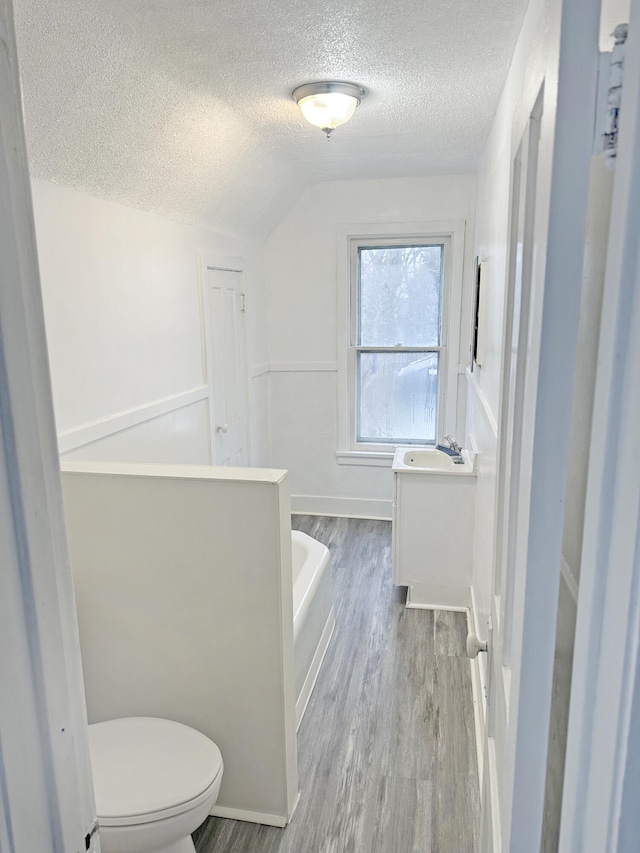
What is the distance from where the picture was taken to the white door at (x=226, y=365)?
342 cm

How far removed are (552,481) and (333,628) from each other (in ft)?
8.36

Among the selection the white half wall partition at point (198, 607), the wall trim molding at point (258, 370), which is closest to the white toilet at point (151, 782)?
the white half wall partition at point (198, 607)

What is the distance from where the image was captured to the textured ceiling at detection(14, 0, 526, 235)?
1620 mm

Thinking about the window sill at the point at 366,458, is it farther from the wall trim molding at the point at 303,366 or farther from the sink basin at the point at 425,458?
the sink basin at the point at 425,458

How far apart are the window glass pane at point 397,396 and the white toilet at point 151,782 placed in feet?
9.74

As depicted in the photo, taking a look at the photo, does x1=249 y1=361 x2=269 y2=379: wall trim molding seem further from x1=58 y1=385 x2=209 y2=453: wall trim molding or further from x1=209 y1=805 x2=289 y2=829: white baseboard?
x1=209 y1=805 x2=289 y2=829: white baseboard

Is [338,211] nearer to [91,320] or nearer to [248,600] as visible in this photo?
[91,320]

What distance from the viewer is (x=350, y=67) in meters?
2.07

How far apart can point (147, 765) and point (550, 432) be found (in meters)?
1.53

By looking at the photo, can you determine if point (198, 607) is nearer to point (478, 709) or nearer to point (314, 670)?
point (314, 670)

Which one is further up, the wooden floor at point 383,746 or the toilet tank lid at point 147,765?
the toilet tank lid at point 147,765

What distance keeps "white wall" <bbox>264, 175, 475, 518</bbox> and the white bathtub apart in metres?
1.48

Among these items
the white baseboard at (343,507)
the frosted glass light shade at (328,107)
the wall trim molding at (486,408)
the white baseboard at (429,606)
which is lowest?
the white baseboard at (429,606)

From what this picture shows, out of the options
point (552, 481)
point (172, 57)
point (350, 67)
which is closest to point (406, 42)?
point (350, 67)
